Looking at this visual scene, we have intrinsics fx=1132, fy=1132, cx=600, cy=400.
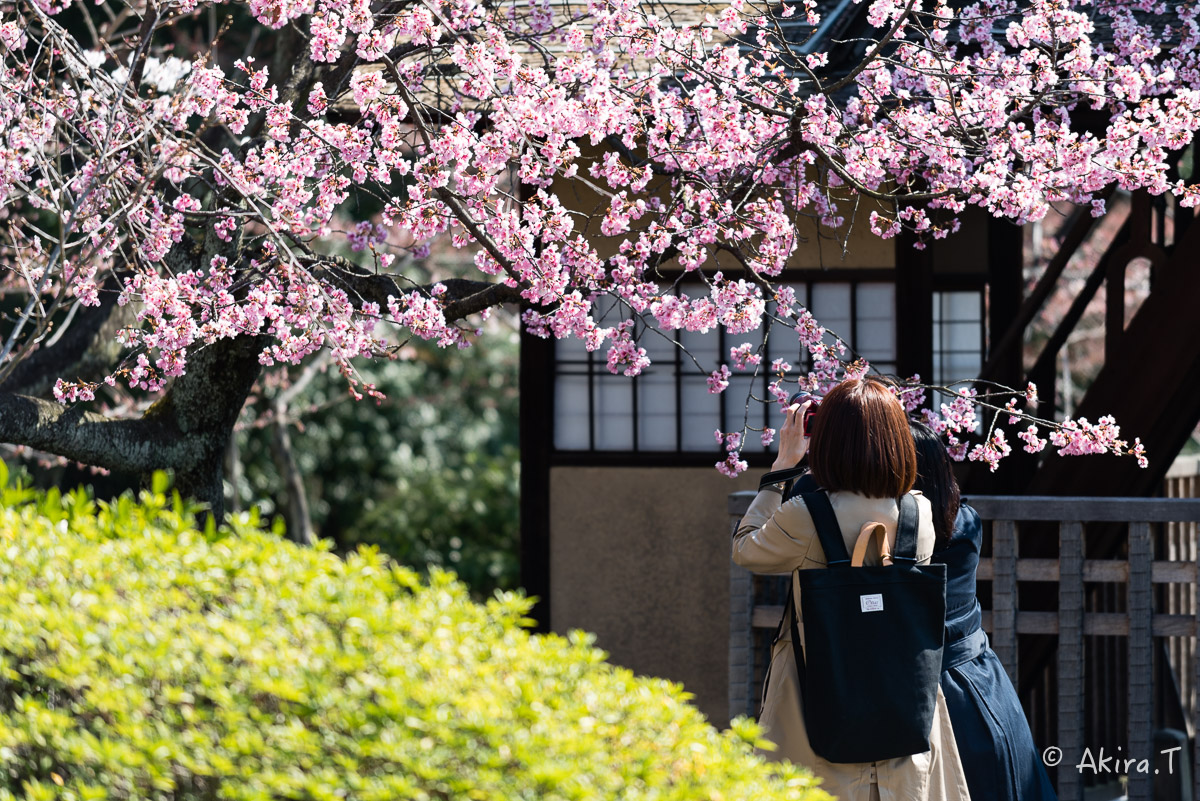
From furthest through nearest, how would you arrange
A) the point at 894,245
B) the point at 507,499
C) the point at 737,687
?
the point at 507,499 → the point at 894,245 → the point at 737,687

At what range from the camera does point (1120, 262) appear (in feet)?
17.2

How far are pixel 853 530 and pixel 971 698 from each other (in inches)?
27.7

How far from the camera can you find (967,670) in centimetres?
321

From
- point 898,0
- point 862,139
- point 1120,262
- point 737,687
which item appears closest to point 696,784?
point 737,687

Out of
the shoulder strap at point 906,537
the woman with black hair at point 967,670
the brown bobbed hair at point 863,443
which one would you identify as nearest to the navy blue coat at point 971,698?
the woman with black hair at point 967,670

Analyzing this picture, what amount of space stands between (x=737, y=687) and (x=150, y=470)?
250 centimetres

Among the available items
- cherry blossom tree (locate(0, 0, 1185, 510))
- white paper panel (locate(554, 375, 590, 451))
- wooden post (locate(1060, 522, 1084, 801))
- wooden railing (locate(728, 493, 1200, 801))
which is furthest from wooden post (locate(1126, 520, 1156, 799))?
white paper panel (locate(554, 375, 590, 451))

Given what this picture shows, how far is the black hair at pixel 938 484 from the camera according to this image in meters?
3.11

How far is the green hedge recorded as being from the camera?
1.91 metres

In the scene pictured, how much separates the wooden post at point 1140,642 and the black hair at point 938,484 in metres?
1.35

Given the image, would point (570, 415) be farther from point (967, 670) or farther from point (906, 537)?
point (906, 537)

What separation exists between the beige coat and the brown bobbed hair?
0.19ft

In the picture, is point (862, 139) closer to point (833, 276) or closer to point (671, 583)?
point (833, 276)

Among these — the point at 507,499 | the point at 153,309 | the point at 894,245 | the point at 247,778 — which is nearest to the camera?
the point at 247,778
